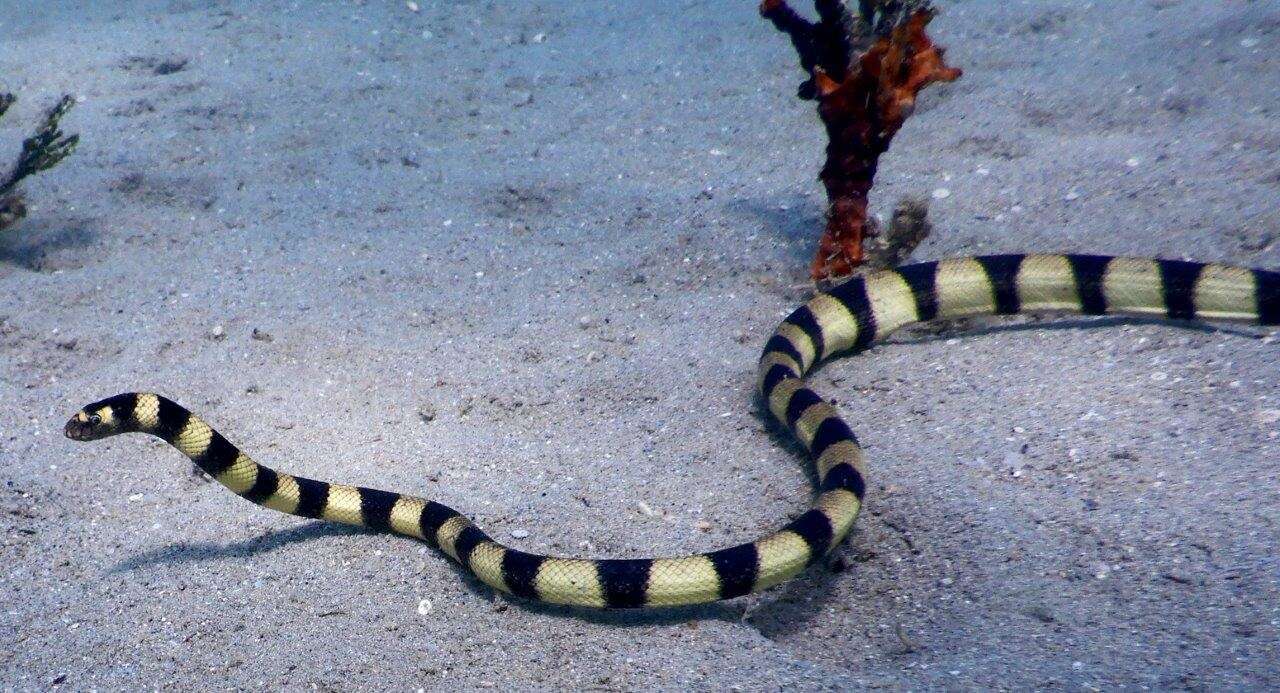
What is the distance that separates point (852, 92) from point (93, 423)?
315 cm

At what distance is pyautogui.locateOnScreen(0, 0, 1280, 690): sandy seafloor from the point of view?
2322 millimetres

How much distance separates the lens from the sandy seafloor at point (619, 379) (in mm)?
2322

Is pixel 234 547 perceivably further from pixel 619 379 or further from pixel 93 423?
pixel 619 379

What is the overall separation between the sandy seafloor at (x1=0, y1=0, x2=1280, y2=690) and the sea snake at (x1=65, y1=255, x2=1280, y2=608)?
105 mm

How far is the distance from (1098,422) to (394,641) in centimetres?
237

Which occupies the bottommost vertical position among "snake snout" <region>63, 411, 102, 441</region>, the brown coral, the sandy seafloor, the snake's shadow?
the snake's shadow

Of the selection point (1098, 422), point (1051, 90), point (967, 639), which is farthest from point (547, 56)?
point (967, 639)

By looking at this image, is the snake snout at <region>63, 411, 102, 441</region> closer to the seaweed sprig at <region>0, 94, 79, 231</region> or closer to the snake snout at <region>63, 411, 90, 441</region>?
the snake snout at <region>63, 411, 90, 441</region>

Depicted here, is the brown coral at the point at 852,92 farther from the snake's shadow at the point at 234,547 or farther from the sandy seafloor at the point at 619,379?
the snake's shadow at the point at 234,547

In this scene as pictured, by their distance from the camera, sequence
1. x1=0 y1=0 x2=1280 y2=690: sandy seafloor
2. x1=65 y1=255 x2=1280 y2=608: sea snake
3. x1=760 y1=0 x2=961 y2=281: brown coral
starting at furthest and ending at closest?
x1=760 y1=0 x2=961 y2=281: brown coral → x1=65 y1=255 x2=1280 y2=608: sea snake → x1=0 y1=0 x2=1280 y2=690: sandy seafloor

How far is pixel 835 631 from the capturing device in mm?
2453

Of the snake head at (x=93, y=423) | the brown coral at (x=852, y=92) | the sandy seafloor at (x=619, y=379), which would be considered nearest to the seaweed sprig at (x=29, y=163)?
the sandy seafloor at (x=619, y=379)

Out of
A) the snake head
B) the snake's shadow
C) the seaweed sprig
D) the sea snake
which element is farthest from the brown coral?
the seaweed sprig

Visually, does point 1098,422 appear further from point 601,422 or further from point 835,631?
point 601,422
